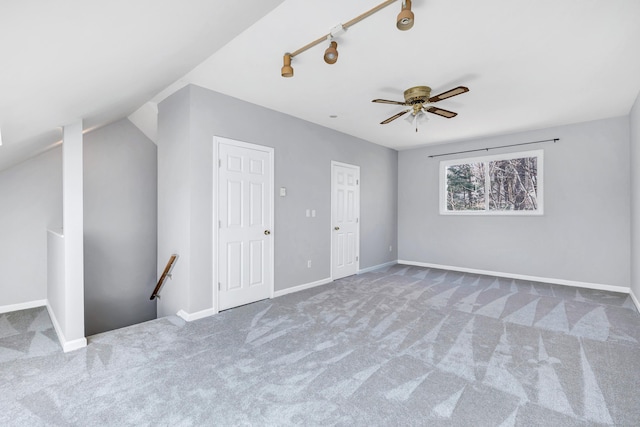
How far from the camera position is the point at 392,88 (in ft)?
11.3

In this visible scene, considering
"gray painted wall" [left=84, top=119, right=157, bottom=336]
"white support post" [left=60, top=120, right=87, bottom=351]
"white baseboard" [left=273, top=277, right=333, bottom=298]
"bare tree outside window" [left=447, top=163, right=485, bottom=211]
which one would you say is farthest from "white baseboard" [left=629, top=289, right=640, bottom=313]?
"gray painted wall" [left=84, top=119, right=157, bottom=336]

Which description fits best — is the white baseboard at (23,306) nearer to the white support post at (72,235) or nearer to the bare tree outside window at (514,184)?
the white support post at (72,235)

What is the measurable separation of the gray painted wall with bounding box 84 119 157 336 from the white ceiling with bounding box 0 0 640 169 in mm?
1162

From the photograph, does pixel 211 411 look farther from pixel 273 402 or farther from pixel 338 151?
pixel 338 151

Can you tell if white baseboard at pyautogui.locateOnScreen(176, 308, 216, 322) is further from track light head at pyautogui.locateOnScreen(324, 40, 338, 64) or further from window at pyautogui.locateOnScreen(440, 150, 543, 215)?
window at pyautogui.locateOnScreen(440, 150, 543, 215)

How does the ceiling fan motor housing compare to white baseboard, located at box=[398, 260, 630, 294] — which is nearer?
the ceiling fan motor housing

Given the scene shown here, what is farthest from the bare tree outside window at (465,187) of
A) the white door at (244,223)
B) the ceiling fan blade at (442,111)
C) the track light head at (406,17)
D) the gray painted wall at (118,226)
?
the gray painted wall at (118,226)

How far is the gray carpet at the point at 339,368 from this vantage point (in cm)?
179

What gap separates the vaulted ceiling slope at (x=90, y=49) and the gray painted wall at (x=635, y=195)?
15.3 ft

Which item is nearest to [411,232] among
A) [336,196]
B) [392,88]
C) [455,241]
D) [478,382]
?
[455,241]

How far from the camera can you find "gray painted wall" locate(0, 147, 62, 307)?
143 inches

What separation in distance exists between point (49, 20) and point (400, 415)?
2.59 meters

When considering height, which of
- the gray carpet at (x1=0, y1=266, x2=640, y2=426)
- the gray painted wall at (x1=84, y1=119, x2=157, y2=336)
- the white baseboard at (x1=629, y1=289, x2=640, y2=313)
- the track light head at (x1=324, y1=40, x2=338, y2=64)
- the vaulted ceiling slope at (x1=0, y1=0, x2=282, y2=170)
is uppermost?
the track light head at (x1=324, y1=40, x2=338, y2=64)

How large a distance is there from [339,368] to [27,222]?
428cm
